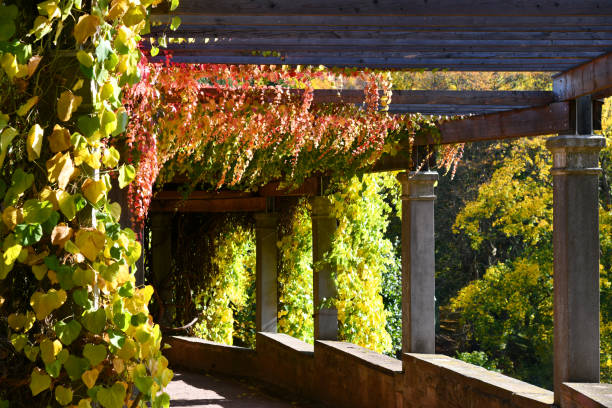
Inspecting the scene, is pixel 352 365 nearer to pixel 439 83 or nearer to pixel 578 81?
pixel 578 81

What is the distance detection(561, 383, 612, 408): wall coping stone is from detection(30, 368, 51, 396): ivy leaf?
9.34ft

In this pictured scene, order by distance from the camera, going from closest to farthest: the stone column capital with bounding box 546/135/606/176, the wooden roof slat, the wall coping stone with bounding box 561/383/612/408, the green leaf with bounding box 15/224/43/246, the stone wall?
the green leaf with bounding box 15/224/43/246 → the wooden roof slat → the wall coping stone with bounding box 561/383/612/408 → the stone column capital with bounding box 546/135/606/176 → the stone wall

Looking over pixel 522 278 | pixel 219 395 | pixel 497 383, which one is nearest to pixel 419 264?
pixel 497 383

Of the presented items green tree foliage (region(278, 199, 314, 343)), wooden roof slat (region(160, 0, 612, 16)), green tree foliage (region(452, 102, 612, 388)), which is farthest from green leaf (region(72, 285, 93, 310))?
green tree foliage (region(452, 102, 612, 388))

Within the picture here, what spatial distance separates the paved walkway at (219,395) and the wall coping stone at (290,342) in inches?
21.3

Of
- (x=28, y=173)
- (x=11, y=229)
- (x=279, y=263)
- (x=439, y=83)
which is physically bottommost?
(x=279, y=263)

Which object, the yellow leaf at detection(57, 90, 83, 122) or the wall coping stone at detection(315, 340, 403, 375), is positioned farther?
the wall coping stone at detection(315, 340, 403, 375)

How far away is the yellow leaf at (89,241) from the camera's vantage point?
1.68 m

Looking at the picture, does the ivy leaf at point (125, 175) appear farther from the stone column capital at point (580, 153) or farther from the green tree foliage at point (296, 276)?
→ the green tree foliage at point (296, 276)

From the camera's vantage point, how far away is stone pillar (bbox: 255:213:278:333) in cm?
956

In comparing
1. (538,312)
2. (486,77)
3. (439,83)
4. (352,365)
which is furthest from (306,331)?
(486,77)

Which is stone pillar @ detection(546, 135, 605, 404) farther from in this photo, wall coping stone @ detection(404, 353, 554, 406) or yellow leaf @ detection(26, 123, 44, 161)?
yellow leaf @ detection(26, 123, 44, 161)

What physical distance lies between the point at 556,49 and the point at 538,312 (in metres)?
10.8

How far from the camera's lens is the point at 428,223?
633 centimetres
